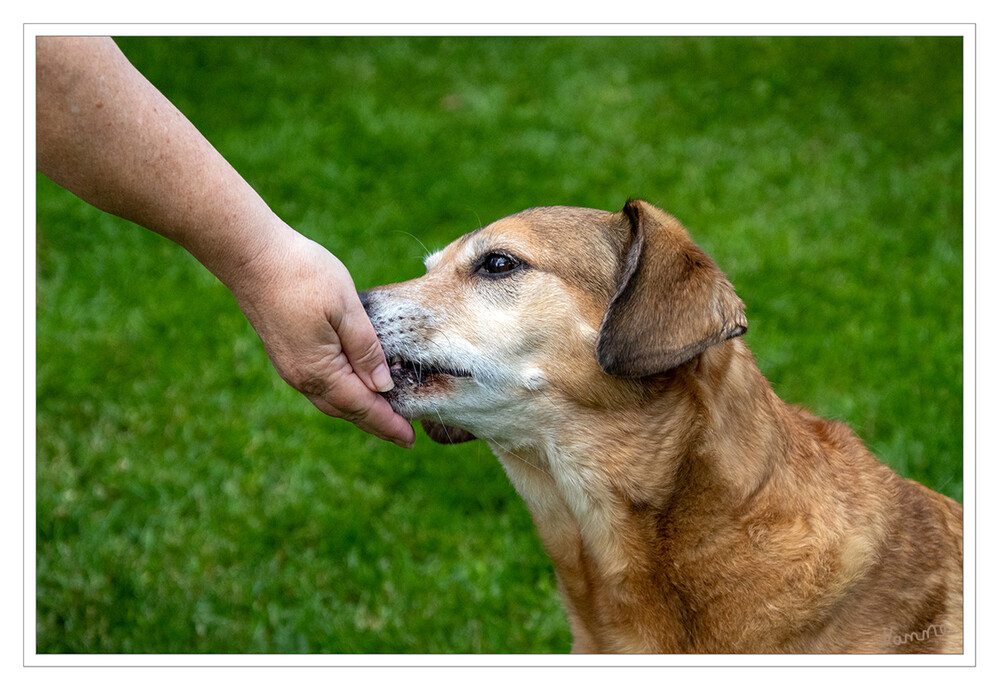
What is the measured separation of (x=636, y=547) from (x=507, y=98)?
6.83 m

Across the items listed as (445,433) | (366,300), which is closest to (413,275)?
(445,433)

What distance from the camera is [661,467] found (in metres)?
3.04

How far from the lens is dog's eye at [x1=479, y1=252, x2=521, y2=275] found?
3.29 m

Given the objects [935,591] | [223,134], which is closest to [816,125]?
[223,134]

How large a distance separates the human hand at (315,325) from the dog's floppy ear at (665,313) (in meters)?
0.83

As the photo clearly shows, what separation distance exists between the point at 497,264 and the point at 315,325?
0.69m

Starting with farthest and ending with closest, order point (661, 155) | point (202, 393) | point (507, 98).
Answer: point (507, 98), point (661, 155), point (202, 393)

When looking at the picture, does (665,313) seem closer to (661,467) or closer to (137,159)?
(661,467)

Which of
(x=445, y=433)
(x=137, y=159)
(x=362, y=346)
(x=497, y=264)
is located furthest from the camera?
(x=445, y=433)

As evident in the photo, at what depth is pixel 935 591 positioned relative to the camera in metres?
3.18

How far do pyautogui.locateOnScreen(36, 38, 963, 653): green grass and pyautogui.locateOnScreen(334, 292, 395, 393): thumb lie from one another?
1713 mm

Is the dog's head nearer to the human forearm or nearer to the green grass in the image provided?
the human forearm

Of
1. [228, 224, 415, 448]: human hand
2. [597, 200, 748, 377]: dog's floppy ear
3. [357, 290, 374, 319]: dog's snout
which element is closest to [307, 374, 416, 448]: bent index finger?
[228, 224, 415, 448]: human hand

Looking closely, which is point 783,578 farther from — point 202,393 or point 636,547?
point 202,393
